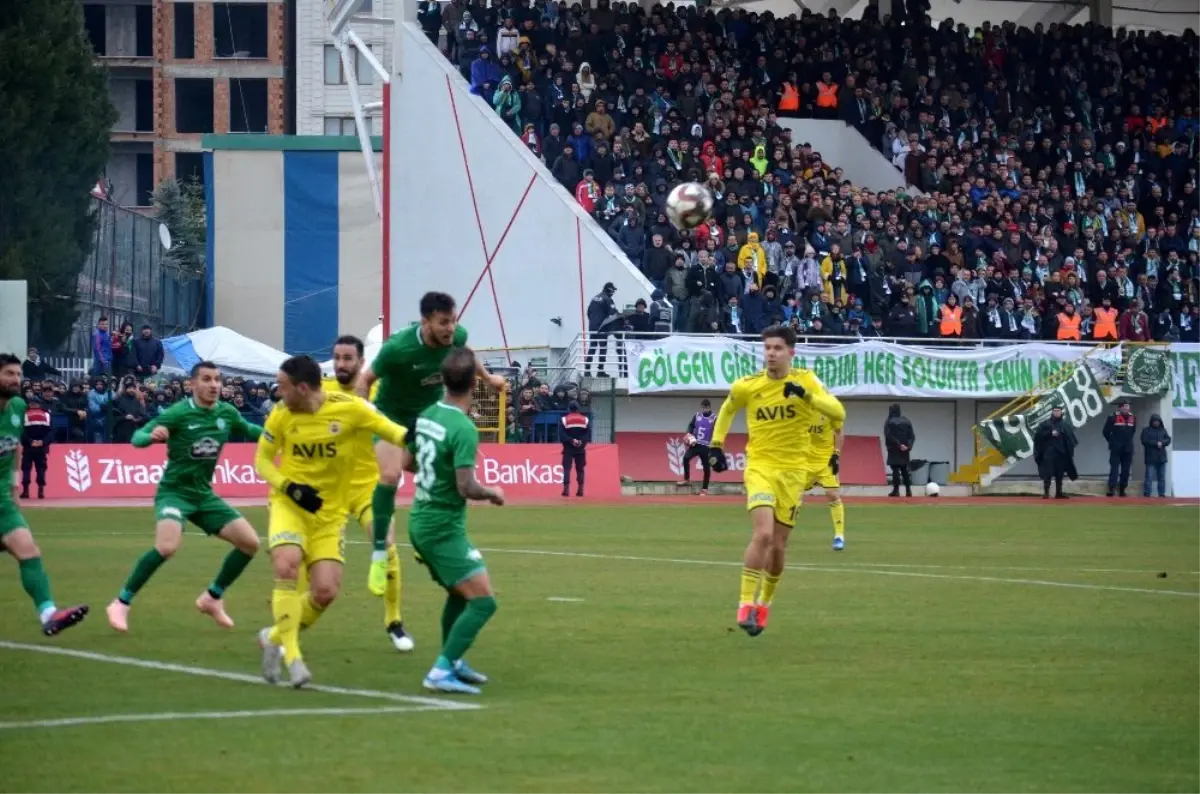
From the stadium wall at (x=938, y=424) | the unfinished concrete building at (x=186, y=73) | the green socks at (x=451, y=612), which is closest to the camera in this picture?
the green socks at (x=451, y=612)

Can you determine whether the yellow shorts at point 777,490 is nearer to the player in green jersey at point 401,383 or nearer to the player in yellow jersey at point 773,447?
the player in yellow jersey at point 773,447

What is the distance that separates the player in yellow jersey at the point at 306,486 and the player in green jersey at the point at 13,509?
2.62m

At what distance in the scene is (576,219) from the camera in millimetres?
39094

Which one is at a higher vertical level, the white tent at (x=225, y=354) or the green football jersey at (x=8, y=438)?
the white tent at (x=225, y=354)

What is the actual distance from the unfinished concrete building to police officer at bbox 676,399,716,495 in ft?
152

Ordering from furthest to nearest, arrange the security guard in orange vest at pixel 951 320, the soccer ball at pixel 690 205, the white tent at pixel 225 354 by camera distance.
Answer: the white tent at pixel 225 354 → the security guard in orange vest at pixel 951 320 → the soccer ball at pixel 690 205

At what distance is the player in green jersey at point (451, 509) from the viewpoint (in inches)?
391

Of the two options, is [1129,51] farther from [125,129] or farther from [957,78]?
[125,129]

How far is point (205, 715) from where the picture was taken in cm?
945

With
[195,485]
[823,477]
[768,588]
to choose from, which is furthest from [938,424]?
[195,485]

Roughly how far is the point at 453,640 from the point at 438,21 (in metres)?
36.1

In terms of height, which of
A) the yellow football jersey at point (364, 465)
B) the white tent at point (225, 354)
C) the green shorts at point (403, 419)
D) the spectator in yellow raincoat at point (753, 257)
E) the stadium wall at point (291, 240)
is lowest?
the yellow football jersey at point (364, 465)

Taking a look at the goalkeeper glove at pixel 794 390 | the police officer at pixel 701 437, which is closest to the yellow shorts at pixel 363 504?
the goalkeeper glove at pixel 794 390

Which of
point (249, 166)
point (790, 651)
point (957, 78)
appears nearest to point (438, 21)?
point (957, 78)
